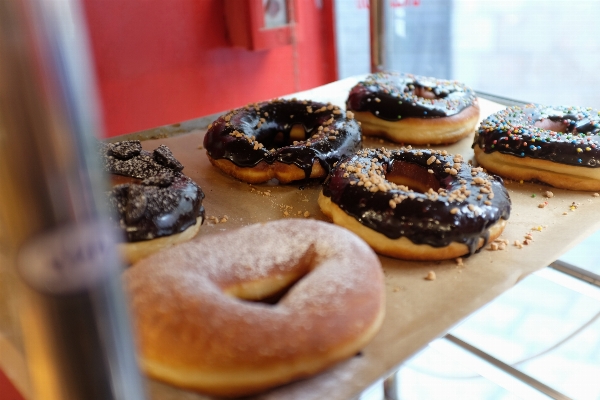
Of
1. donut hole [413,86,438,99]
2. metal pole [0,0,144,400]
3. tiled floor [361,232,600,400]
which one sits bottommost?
tiled floor [361,232,600,400]

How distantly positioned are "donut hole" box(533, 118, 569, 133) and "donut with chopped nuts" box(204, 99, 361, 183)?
0.76 m

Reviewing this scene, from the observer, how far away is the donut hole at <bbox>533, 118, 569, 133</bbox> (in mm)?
2301

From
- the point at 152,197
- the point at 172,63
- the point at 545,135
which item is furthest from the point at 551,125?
the point at 172,63

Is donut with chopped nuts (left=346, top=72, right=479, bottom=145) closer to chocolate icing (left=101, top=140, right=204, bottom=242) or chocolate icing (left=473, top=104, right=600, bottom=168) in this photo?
chocolate icing (left=473, top=104, right=600, bottom=168)

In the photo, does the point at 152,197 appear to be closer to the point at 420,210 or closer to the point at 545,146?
the point at 420,210

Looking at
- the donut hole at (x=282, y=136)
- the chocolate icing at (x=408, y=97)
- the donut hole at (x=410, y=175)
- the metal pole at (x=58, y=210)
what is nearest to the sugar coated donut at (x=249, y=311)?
the metal pole at (x=58, y=210)

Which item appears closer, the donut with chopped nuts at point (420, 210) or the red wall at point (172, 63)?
the donut with chopped nuts at point (420, 210)

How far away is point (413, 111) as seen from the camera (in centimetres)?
249

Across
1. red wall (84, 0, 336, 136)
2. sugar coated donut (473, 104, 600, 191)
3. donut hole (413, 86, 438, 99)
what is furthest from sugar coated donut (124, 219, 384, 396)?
red wall (84, 0, 336, 136)

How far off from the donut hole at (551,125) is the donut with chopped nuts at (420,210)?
0.57 metres

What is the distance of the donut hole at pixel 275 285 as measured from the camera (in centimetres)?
134

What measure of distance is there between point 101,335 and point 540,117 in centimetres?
224

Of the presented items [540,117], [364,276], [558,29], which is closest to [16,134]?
[364,276]

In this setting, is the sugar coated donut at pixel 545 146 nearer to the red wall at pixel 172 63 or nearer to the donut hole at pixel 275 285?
the donut hole at pixel 275 285
